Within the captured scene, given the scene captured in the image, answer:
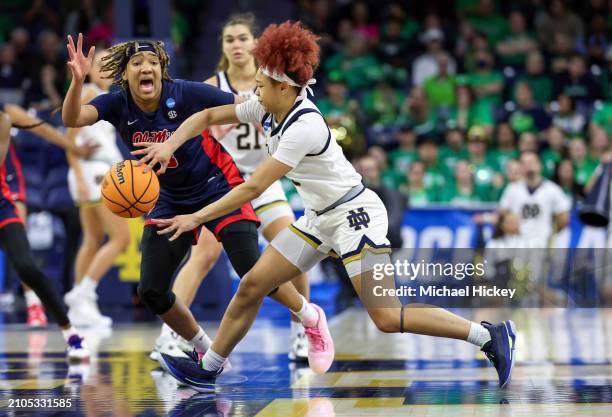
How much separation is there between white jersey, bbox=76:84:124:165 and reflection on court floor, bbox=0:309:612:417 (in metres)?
2.10

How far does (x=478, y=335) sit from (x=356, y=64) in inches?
506

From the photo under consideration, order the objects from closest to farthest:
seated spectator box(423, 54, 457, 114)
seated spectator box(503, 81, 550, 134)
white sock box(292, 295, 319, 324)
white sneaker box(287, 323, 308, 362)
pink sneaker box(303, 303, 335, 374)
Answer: pink sneaker box(303, 303, 335, 374)
white sock box(292, 295, 319, 324)
white sneaker box(287, 323, 308, 362)
seated spectator box(503, 81, 550, 134)
seated spectator box(423, 54, 457, 114)

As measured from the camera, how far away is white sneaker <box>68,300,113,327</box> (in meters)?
12.3

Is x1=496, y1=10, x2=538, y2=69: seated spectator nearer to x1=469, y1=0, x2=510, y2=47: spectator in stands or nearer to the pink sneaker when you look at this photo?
x1=469, y1=0, x2=510, y2=47: spectator in stands

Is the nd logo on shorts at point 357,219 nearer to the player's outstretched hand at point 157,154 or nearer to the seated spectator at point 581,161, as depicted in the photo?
the player's outstretched hand at point 157,154

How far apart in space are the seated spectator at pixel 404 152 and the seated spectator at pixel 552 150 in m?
1.79

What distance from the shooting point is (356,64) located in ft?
65.3

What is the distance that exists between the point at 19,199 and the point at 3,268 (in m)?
4.40

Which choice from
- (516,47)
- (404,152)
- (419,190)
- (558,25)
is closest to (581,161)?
(419,190)

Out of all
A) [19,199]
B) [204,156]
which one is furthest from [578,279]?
[204,156]

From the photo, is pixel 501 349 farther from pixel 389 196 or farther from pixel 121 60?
pixel 389 196

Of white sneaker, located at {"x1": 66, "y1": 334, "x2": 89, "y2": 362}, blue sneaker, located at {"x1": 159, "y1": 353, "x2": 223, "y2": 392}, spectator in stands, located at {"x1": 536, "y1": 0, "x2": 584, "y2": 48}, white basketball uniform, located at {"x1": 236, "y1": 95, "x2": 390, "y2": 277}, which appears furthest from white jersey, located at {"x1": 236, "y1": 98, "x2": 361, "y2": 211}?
spectator in stands, located at {"x1": 536, "y1": 0, "x2": 584, "y2": 48}

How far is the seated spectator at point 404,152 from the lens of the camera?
17.4 meters

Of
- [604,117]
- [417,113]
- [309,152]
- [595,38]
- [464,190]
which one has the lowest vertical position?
[464,190]
